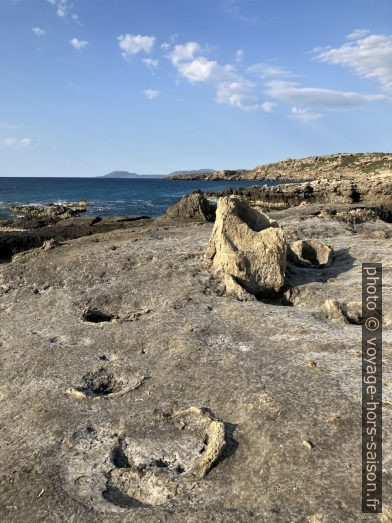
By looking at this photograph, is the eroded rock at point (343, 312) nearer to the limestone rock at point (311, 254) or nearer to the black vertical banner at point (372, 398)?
the black vertical banner at point (372, 398)

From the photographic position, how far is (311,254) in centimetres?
2969

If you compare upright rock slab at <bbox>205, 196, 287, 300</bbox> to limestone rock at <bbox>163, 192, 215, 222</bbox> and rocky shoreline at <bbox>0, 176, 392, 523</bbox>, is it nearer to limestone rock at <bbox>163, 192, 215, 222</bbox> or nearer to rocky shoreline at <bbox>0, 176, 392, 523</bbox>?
rocky shoreline at <bbox>0, 176, 392, 523</bbox>

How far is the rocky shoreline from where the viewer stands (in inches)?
439

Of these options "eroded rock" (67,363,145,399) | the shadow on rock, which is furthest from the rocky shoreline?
the shadow on rock

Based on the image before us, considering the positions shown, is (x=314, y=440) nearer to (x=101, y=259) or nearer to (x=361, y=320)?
(x=361, y=320)

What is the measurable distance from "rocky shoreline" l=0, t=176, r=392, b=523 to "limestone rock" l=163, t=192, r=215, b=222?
1890cm

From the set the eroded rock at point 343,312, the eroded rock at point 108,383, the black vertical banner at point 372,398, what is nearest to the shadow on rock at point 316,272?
the black vertical banner at point 372,398

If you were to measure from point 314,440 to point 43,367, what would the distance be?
1089 centimetres

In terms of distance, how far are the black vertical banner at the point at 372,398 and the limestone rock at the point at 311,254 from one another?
5.45 meters

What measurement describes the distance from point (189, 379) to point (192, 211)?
35401mm

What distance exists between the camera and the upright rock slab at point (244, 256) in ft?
81.0

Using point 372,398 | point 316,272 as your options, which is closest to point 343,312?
point 316,272

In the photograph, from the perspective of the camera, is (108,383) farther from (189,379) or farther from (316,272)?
(316,272)

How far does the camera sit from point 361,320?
2039 cm
